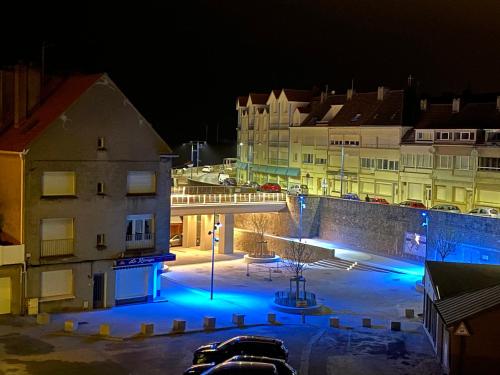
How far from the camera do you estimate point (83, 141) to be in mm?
37562

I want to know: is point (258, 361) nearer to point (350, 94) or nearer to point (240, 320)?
point (240, 320)

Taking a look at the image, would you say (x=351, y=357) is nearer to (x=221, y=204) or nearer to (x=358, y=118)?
(x=221, y=204)

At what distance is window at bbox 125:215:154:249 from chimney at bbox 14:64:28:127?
8374 millimetres

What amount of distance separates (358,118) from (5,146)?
155ft

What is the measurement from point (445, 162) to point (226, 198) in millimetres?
20695

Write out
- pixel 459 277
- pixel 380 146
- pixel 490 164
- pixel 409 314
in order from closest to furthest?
pixel 459 277 < pixel 409 314 < pixel 490 164 < pixel 380 146

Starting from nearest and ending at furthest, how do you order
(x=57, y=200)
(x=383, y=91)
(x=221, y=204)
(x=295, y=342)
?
1. (x=295, y=342)
2. (x=57, y=200)
3. (x=221, y=204)
4. (x=383, y=91)

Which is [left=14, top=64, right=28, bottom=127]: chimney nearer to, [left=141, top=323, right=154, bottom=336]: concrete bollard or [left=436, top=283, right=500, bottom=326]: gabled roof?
[left=141, top=323, right=154, bottom=336]: concrete bollard

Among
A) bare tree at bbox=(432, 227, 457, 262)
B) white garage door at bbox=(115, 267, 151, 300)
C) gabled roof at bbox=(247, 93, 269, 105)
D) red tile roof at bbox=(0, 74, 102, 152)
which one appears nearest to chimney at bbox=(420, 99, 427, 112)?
bare tree at bbox=(432, 227, 457, 262)

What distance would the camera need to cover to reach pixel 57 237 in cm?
3709

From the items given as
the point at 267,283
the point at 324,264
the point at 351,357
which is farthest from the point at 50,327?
the point at 324,264

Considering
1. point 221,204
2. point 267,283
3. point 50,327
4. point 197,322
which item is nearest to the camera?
point 50,327

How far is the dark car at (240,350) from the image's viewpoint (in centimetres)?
2448

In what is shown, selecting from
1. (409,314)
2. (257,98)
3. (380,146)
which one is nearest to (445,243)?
(409,314)
